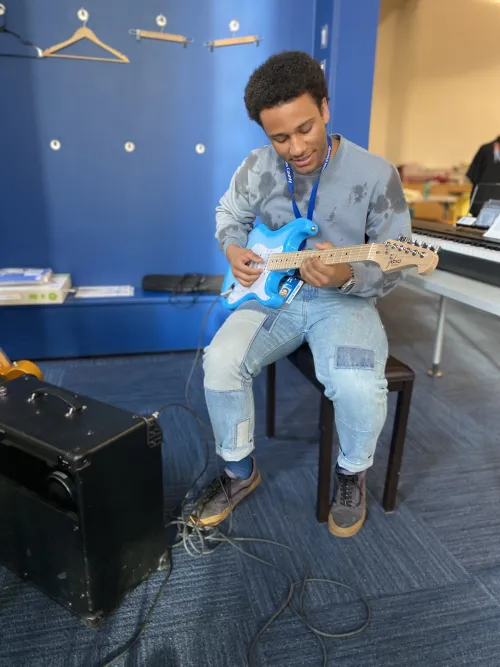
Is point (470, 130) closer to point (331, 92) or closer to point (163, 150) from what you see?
point (331, 92)

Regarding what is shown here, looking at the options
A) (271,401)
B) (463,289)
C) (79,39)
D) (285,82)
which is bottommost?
(271,401)

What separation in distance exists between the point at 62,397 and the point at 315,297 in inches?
28.0

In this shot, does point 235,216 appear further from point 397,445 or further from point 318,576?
point 318,576

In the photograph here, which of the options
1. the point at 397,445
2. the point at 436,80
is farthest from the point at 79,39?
the point at 436,80

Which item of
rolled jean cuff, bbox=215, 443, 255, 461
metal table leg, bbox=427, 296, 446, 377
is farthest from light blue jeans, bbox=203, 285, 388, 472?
metal table leg, bbox=427, 296, 446, 377

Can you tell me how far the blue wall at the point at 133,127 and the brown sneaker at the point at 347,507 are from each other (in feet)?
4.59

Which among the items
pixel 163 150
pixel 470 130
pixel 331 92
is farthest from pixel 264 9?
pixel 470 130

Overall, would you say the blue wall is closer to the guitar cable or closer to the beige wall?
the guitar cable

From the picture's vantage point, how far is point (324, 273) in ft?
4.09

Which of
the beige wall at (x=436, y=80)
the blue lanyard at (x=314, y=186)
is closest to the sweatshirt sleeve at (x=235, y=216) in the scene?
the blue lanyard at (x=314, y=186)

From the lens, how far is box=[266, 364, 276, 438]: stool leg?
1.82 metres

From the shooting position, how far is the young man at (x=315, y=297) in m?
1.24

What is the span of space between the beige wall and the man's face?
4.39 meters

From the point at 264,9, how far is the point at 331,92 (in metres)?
0.54
